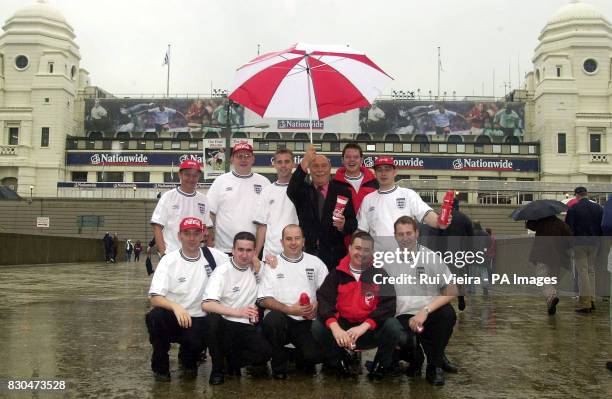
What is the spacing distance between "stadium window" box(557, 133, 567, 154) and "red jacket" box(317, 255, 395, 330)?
60274mm

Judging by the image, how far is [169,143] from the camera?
64.9 metres

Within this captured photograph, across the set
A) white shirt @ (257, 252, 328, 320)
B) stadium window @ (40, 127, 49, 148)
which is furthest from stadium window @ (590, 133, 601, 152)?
white shirt @ (257, 252, 328, 320)

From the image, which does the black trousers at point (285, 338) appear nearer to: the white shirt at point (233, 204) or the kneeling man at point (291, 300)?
the kneeling man at point (291, 300)

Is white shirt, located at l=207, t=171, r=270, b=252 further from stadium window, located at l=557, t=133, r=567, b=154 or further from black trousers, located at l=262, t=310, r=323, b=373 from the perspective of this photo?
stadium window, located at l=557, t=133, r=567, b=154

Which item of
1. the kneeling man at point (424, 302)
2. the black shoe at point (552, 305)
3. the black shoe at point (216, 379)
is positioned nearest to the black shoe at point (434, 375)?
the kneeling man at point (424, 302)

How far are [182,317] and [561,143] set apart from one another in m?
61.3

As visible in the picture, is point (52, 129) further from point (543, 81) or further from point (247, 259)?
point (247, 259)

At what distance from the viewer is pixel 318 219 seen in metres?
5.41

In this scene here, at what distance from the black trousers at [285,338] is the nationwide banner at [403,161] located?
56382mm

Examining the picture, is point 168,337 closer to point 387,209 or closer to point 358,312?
point 358,312

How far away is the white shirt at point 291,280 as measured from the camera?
15.5 ft

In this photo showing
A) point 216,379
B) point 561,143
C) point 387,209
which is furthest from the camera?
point 561,143

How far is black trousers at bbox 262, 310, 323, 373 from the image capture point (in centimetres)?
449

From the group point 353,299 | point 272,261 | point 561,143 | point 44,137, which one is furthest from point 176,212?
point 44,137
